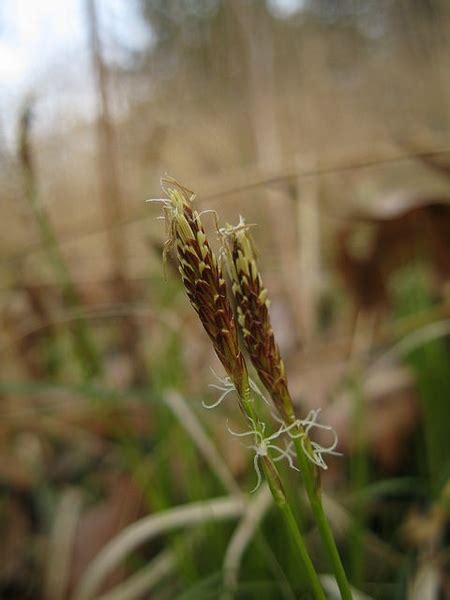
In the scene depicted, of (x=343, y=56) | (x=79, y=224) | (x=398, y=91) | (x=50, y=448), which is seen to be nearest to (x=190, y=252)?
(x=50, y=448)

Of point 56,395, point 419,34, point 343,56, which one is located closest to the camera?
point 56,395

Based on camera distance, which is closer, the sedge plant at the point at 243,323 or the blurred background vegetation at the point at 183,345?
the sedge plant at the point at 243,323

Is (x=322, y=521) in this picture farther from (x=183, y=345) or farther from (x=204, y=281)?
(x=183, y=345)

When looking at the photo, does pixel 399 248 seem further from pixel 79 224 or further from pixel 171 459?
pixel 79 224

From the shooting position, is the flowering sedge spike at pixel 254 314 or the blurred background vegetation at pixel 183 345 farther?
the blurred background vegetation at pixel 183 345

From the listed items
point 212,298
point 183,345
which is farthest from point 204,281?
point 183,345

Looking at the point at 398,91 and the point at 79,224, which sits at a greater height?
the point at 398,91

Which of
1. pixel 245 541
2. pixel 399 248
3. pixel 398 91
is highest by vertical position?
pixel 398 91

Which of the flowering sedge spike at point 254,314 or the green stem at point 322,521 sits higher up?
the flowering sedge spike at point 254,314
